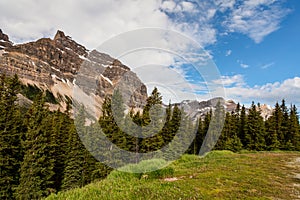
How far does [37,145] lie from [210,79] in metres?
28.2

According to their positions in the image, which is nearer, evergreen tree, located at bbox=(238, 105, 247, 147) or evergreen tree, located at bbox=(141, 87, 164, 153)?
evergreen tree, located at bbox=(141, 87, 164, 153)

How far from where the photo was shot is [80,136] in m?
47.5

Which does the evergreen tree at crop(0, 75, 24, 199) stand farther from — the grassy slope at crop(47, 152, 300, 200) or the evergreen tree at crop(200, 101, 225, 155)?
the evergreen tree at crop(200, 101, 225, 155)

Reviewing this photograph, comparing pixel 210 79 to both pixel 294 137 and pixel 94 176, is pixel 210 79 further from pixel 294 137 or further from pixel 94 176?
pixel 294 137

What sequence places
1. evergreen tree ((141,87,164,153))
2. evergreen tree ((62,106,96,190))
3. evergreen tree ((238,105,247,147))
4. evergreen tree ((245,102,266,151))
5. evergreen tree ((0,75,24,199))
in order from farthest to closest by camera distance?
evergreen tree ((238,105,247,147)) < evergreen tree ((245,102,266,151)) < evergreen tree ((141,87,164,153)) < evergreen tree ((62,106,96,190)) < evergreen tree ((0,75,24,199))

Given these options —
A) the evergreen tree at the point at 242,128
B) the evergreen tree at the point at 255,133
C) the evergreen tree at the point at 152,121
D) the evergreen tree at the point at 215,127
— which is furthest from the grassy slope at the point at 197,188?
the evergreen tree at the point at 242,128

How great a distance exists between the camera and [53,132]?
4547 cm

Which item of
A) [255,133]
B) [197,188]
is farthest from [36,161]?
[255,133]

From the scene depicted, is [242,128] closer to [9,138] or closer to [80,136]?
[80,136]

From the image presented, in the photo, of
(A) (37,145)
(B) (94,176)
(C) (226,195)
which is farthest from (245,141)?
(C) (226,195)

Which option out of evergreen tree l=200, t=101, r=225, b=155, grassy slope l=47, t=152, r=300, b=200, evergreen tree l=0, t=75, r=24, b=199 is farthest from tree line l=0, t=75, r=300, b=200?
grassy slope l=47, t=152, r=300, b=200

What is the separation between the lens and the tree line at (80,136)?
111 feet

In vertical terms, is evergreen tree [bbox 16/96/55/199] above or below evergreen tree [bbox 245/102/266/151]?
below

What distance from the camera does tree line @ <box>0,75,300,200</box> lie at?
33.8m
